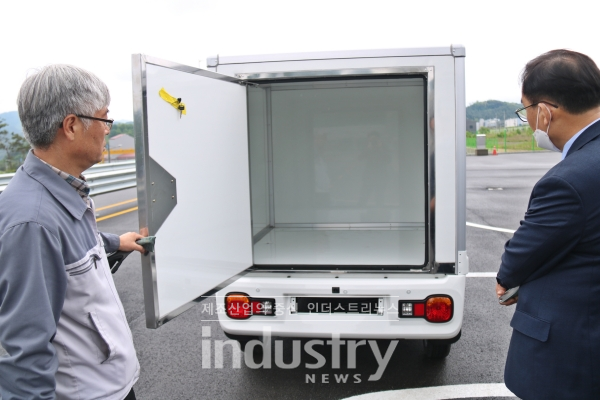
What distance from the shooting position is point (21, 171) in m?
1.51

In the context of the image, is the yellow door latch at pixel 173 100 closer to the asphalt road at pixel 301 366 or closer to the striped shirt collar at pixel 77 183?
the striped shirt collar at pixel 77 183

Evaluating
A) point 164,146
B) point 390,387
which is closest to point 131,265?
point 390,387

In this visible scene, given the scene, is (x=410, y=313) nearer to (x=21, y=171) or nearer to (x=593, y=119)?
(x=593, y=119)

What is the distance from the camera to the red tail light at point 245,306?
10.4 ft

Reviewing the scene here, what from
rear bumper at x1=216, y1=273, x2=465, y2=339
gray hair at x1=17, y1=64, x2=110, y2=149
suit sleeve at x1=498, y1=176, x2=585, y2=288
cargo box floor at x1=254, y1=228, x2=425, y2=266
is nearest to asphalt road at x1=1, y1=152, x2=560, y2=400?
rear bumper at x1=216, y1=273, x2=465, y2=339

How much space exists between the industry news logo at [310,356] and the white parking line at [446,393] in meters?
0.23

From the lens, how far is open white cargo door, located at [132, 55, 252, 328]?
2.05 meters

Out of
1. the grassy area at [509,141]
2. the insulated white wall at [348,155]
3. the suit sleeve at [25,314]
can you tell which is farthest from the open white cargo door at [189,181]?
the grassy area at [509,141]

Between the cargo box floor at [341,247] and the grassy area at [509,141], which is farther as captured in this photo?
the grassy area at [509,141]

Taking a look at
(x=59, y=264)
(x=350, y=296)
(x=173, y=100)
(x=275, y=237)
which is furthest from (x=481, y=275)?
(x=59, y=264)

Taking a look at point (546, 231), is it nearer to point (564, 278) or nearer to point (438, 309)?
point (564, 278)

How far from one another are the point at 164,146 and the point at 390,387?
2.26 metres

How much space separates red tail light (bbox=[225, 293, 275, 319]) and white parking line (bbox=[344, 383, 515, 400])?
2.63 feet

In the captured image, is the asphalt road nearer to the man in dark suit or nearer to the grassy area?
the man in dark suit
